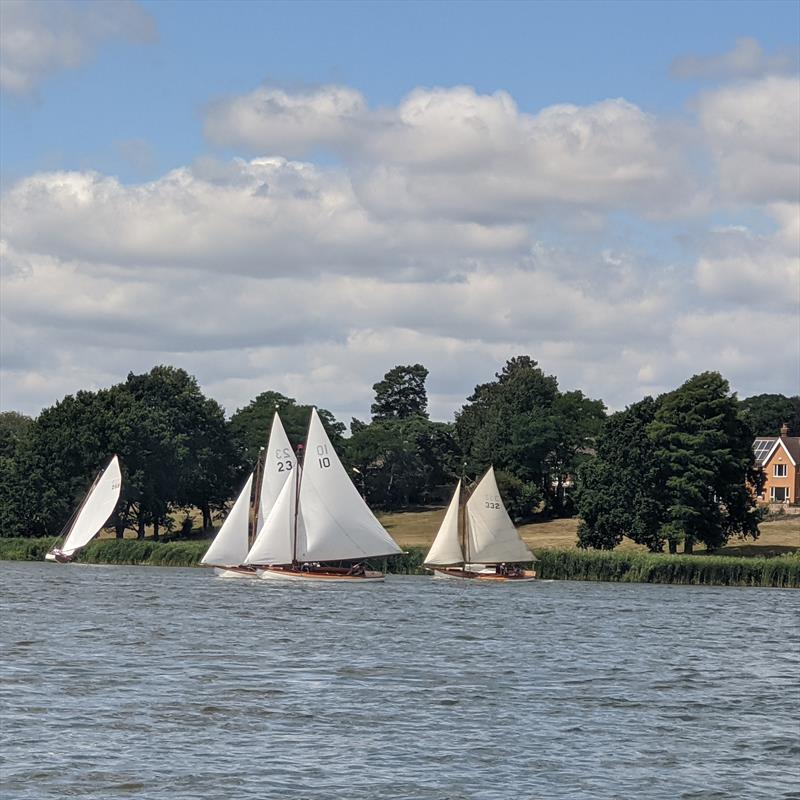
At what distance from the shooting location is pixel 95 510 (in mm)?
111438

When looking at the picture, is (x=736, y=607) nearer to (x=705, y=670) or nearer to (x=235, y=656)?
(x=705, y=670)

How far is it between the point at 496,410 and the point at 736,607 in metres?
90.3

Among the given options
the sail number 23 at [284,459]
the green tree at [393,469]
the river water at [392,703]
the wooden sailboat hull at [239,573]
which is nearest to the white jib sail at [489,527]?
the sail number 23 at [284,459]

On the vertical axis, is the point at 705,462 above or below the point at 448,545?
above

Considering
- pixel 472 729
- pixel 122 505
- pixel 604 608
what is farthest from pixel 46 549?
pixel 472 729

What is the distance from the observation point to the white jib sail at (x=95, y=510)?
356ft

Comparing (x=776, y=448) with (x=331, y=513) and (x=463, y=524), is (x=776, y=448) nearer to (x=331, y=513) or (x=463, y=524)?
(x=463, y=524)

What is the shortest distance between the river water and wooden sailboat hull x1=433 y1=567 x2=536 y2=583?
27.7 m

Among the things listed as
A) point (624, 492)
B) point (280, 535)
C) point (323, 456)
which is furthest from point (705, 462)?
point (280, 535)

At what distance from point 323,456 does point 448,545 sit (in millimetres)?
12308

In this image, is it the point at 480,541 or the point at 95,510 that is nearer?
the point at 480,541

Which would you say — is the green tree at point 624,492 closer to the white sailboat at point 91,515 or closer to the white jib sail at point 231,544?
the white jib sail at point 231,544

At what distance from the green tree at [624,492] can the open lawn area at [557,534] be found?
4264 mm

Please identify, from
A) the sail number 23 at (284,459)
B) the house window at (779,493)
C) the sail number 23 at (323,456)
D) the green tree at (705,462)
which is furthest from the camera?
the house window at (779,493)
